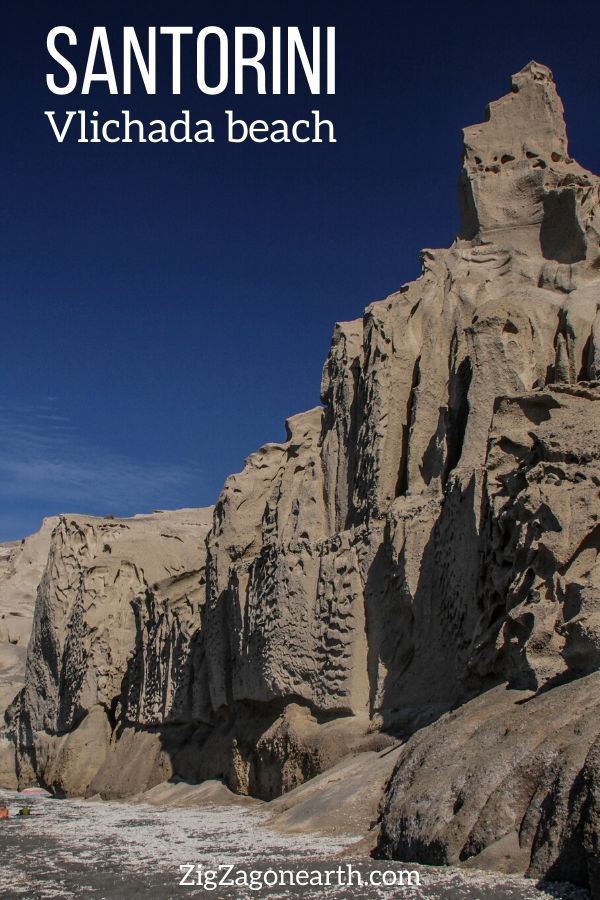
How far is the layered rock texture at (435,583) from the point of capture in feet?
31.7

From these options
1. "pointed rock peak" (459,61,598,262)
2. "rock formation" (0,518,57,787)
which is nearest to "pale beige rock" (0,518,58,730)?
"rock formation" (0,518,57,787)

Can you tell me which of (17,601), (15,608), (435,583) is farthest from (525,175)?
(17,601)

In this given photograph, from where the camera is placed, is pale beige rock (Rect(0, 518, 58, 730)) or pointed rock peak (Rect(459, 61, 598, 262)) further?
pale beige rock (Rect(0, 518, 58, 730))

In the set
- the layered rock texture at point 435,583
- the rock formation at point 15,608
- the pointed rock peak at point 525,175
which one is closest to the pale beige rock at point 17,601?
the rock formation at point 15,608

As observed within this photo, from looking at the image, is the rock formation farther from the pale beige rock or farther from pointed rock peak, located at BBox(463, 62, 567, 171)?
pointed rock peak, located at BBox(463, 62, 567, 171)

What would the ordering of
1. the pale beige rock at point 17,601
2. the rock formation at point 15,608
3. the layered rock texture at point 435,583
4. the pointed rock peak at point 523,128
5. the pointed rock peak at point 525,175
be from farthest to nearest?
1. the pale beige rock at point 17,601
2. the rock formation at point 15,608
3. the pointed rock peak at point 523,128
4. the pointed rock peak at point 525,175
5. the layered rock texture at point 435,583

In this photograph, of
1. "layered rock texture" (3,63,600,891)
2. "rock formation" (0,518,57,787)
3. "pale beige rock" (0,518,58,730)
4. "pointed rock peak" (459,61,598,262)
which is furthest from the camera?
"pale beige rock" (0,518,58,730)

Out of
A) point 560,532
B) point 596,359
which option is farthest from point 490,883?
point 596,359

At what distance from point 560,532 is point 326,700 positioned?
684 centimetres

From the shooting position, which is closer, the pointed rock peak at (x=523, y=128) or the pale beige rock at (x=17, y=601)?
the pointed rock peak at (x=523, y=128)

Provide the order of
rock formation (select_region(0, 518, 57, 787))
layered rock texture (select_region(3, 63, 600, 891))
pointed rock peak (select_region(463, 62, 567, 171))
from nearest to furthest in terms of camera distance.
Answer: layered rock texture (select_region(3, 63, 600, 891)) → pointed rock peak (select_region(463, 62, 567, 171)) → rock formation (select_region(0, 518, 57, 787))

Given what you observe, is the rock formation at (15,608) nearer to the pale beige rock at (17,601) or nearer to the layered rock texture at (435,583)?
the pale beige rock at (17,601)

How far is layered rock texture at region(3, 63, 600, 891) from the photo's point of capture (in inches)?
380

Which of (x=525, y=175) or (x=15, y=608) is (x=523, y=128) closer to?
(x=525, y=175)
